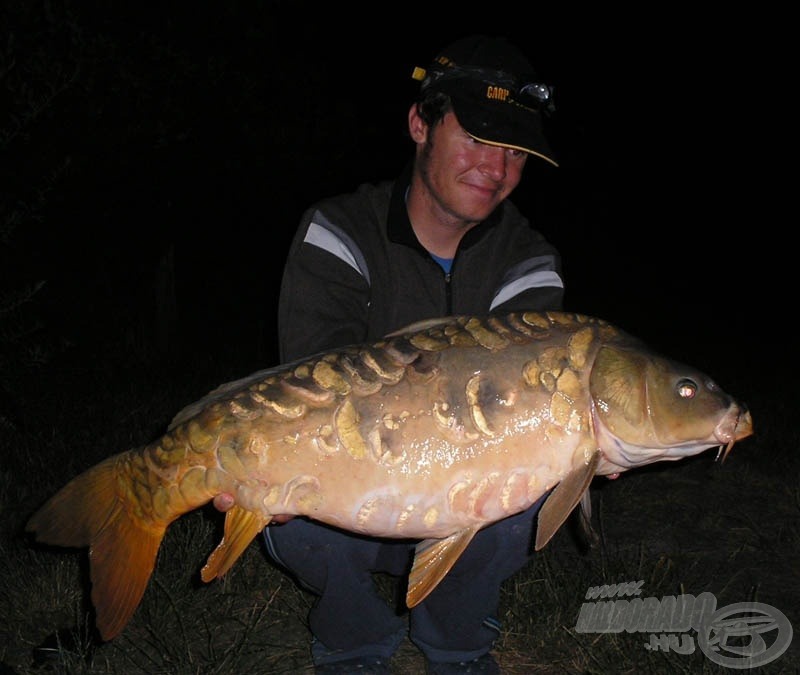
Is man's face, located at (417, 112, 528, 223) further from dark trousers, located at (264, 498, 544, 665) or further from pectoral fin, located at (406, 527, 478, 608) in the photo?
pectoral fin, located at (406, 527, 478, 608)

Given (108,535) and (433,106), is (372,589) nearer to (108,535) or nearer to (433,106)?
(108,535)

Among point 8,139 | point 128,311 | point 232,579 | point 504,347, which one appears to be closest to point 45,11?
point 8,139

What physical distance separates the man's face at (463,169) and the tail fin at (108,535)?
118 cm

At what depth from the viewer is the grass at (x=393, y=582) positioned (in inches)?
89.0

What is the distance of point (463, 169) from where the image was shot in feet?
7.80

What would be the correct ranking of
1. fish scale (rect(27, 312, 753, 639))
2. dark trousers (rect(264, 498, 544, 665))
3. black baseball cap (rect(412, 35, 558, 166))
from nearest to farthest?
fish scale (rect(27, 312, 753, 639))
dark trousers (rect(264, 498, 544, 665))
black baseball cap (rect(412, 35, 558, 166))

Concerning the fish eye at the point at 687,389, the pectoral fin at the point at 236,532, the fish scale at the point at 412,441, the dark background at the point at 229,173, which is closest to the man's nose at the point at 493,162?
the dark background at the point at 229,173

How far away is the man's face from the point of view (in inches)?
92.8

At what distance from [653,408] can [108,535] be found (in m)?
1.17

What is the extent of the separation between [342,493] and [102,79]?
3.70 metres

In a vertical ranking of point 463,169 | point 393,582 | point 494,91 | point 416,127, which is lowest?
point 393,582

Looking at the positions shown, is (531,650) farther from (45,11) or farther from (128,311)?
(128,311)

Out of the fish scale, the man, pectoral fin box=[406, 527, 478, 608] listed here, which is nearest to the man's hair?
the man

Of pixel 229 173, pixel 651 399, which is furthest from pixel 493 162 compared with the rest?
pixel 229 173
